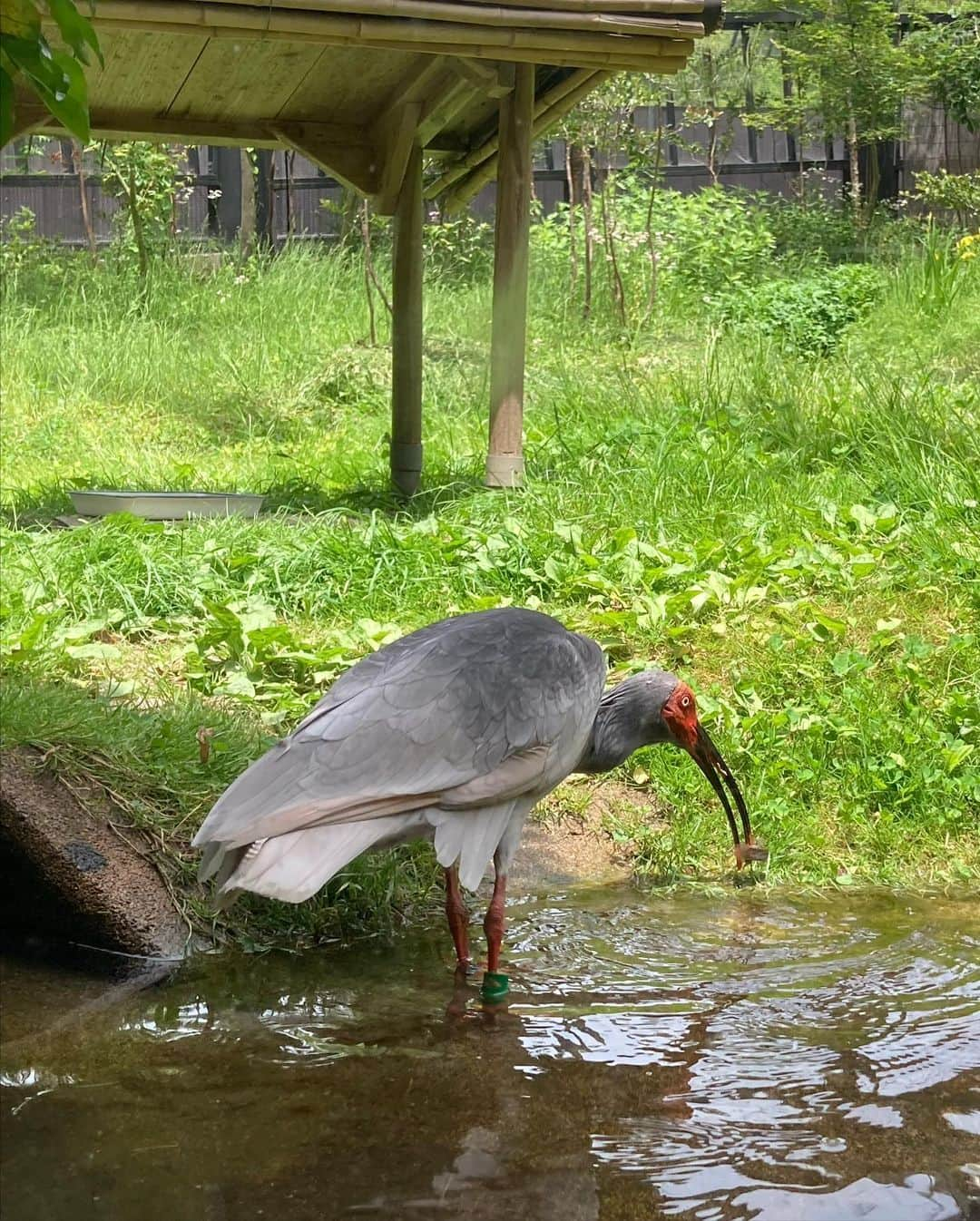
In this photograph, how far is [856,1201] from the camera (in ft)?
8.55

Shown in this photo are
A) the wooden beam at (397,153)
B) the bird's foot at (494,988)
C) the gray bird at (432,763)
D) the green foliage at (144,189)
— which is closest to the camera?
the gray bird at (432,763)

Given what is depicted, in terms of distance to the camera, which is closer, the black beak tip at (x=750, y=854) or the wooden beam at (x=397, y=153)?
the black beak tip at (x=750, y=854)

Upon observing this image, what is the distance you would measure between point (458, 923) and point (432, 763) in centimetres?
51

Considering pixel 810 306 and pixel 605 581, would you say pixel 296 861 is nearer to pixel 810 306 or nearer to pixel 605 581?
pixel 605 581

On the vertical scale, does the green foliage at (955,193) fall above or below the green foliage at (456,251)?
above

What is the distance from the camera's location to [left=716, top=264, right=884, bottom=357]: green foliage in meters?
11.6

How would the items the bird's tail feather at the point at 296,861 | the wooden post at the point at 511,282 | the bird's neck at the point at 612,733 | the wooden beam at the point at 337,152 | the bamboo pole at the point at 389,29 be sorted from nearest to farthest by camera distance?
the bird's tail feather at the point at 296,861
the bird's neck at the point at 612,733
the bamboo pole at the point at 389,29
the wooden post at the point at 511,282
the wooden beam at the point at 337,152

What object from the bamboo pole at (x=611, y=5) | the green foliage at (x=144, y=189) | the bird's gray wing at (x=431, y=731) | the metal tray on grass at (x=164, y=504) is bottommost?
the bird's gray wing at (x=431, y=731)

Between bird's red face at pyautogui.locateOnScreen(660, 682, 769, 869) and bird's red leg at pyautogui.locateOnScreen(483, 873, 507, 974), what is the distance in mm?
899

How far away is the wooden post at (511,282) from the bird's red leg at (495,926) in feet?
13.0

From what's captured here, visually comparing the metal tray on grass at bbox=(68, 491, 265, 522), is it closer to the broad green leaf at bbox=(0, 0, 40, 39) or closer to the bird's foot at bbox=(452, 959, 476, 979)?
the bird's foot at bbox=(452, 959, 476, 979)

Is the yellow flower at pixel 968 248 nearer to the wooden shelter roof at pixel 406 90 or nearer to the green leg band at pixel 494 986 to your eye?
the wooden shelter roof at pixel 406 90

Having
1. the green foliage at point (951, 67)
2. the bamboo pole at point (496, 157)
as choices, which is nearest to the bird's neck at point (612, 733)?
the bamboo pole at point (496, 157)

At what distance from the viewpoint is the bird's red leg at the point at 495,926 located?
374 cm
